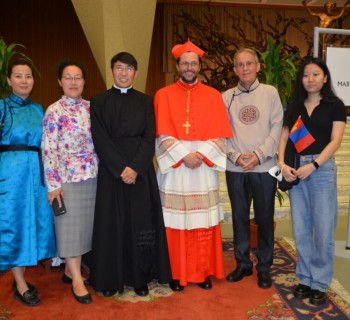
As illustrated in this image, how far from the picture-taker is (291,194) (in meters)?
2.68

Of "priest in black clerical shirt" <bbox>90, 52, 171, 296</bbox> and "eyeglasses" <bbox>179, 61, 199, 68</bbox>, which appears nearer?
"priest in black clerical shirt" <bbox>90, 52, 171, 296</bbox>

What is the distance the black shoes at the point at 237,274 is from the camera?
117 inches

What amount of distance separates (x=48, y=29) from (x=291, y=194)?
11.0 m

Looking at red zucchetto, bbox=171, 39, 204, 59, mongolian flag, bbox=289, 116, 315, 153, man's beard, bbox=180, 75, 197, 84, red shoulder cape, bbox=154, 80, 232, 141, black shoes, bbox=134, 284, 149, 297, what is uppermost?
red zucchetto, bbox=171, 39, 204, 59

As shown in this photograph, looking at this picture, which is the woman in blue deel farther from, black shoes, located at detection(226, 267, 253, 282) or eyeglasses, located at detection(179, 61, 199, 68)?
black shoes, located at detection(226, 267, 253, 282)

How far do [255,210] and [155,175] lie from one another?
83 cm

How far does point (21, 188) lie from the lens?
257 cm

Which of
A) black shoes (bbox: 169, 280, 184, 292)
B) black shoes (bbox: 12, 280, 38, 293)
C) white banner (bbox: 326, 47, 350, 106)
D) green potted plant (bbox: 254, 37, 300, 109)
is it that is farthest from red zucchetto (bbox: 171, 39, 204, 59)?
black shoes (bbox: 12, 280, 38, 293)

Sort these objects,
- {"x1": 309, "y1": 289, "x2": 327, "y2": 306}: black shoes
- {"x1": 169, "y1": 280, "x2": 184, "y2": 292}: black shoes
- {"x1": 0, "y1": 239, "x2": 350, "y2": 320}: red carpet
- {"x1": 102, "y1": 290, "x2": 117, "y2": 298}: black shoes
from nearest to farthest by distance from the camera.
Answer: {"x1": 0, "y1": 239, "x2": 350, "y2": 320}: red carpet, {"x1": 309, "y1": 289, "x2": 327, "y2": 306}: black shoes, {"x1": 102, "y1": 290, "x2": 117, "y2": 298}: black shoes, {"x1": 169, "y1": 280, "x2": 184, "y2": 292}: black shoes

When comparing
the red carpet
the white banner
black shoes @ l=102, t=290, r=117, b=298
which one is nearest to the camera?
the red carpet

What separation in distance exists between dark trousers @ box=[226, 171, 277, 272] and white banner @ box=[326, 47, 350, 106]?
3.91 feet

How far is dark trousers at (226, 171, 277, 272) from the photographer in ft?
9.52

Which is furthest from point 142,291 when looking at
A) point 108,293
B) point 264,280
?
point 264,280

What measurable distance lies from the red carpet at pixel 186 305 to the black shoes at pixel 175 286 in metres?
0.03
